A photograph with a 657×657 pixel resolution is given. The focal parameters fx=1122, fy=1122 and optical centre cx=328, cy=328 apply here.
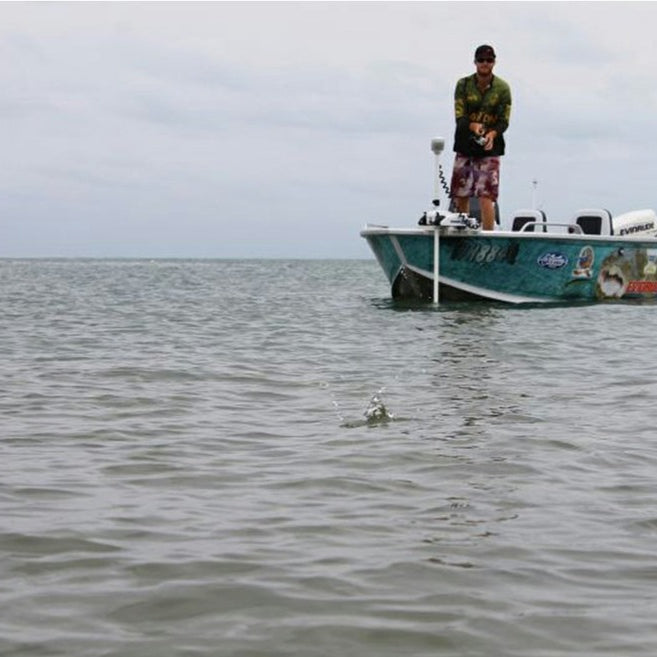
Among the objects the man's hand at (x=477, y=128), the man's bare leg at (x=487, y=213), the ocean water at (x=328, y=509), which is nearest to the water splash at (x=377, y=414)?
the ocean water at (x=328, y=509)

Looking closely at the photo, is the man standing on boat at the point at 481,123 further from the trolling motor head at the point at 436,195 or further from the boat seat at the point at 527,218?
the boat seat at the point at 527,218

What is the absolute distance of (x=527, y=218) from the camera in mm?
18891

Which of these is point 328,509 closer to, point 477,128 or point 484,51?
point 477,128

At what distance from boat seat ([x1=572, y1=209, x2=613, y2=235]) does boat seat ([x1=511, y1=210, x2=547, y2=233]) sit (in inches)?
23.2

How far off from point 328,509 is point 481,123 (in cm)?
1211

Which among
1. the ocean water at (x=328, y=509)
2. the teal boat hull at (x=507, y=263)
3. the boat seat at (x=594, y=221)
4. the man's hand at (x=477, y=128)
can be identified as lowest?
the ocean water at (x=328, y=509)

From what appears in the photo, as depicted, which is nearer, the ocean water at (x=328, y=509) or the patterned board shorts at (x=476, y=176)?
the ocean water at (x=328, y=509)

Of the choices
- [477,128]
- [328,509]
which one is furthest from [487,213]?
[328,509]

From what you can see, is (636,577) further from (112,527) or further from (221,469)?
(221,469)

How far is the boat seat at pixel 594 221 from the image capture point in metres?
18.3

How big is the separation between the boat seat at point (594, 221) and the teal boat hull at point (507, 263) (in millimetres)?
448

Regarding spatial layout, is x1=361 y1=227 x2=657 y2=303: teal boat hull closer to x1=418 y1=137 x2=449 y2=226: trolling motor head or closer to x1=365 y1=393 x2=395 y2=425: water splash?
x1=418 y1=137 x2=449 y2=226: trolling motor head

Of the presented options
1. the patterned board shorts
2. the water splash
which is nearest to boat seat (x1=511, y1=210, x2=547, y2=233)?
the patterned board shorts

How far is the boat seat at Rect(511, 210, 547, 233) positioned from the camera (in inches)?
736
